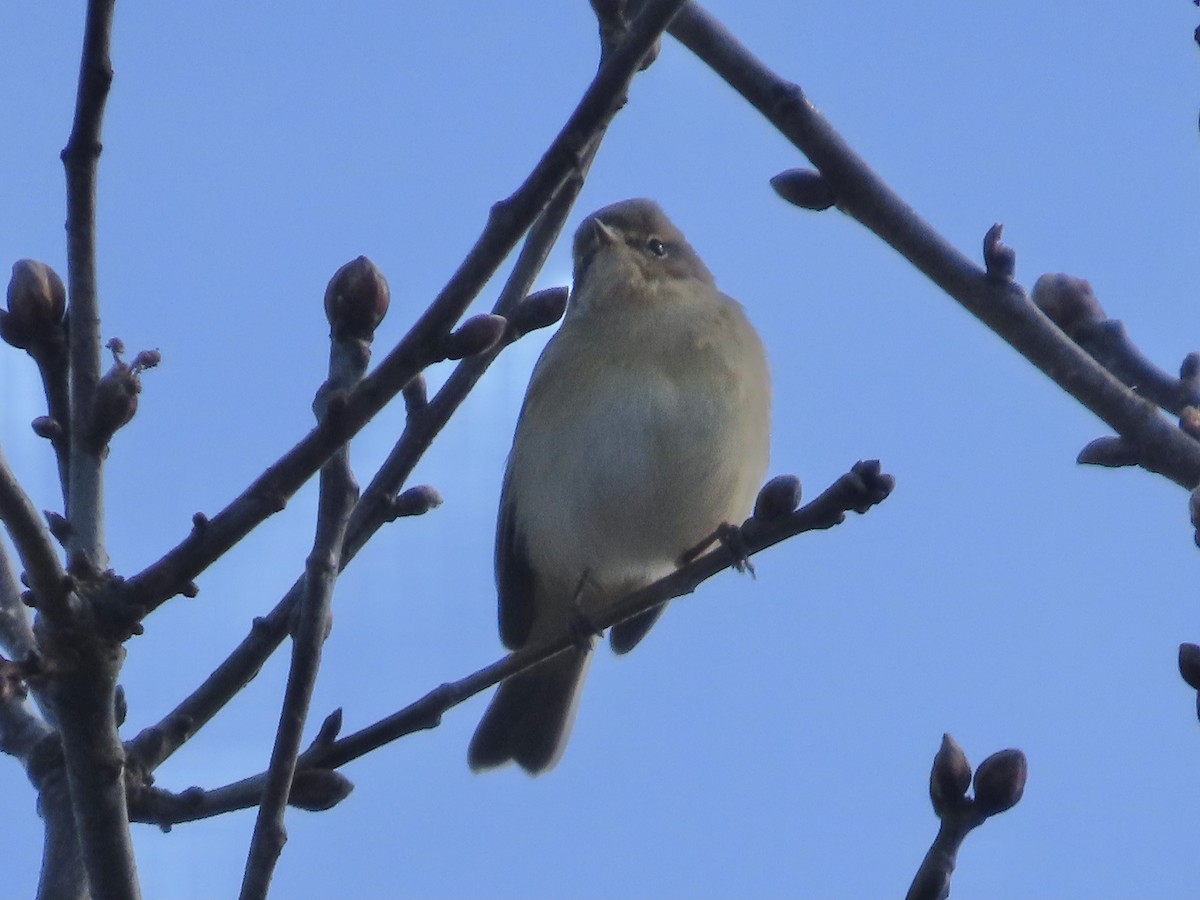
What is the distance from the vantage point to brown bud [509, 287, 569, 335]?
→ 222cm

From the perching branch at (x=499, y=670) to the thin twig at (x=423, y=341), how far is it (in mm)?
692

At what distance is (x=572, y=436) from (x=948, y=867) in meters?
3.49

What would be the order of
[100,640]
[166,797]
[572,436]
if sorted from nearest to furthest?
1. [100,640]
2. [166,797]
3. [572,436]

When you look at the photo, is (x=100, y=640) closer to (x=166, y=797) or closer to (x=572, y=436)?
(x=166, y=797)

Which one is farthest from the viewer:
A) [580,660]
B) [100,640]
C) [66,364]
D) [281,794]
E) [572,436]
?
[580,660]

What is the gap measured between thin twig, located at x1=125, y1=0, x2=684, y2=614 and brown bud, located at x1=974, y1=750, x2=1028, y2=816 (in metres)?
1.07

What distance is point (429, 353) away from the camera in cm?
194

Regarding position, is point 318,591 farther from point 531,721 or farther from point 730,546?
point 531,721

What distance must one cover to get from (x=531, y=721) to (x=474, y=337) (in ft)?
14.0

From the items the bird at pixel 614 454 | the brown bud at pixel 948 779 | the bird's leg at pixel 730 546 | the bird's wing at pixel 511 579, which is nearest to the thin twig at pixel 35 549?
the bird's leg at pixel 730 546

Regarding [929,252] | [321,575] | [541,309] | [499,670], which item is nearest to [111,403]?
[321,575]

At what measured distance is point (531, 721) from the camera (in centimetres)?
612

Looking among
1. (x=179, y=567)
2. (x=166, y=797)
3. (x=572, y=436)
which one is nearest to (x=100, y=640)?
(x=179, y=567)

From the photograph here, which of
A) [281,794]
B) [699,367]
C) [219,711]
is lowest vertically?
[281,794]
